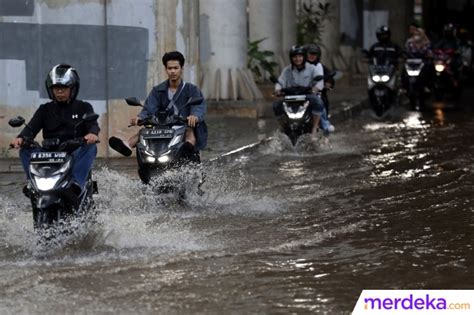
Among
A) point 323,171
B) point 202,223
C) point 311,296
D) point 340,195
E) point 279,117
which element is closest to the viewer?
point 311,296

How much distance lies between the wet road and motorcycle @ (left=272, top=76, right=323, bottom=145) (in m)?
1.08

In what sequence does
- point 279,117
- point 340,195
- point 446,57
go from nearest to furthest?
point 340,195 → point 279,117 → point 446,57

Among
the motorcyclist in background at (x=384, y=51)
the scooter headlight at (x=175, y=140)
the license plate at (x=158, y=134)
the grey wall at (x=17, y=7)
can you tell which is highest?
the grey wall at (x=17, y=7)

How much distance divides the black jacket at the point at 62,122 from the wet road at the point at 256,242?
79 cm

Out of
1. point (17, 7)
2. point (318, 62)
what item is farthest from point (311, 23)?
point (17, 7)

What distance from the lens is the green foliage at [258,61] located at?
2608 centimetres

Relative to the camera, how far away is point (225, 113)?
22266 mm

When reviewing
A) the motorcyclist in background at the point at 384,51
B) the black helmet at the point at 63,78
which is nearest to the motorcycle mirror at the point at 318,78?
the motorcyclist in background at the point at 384,51

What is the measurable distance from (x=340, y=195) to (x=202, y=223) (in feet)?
7.42

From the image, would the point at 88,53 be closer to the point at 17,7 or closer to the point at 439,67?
the point at 17,7

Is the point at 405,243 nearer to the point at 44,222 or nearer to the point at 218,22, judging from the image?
the point at 44,222

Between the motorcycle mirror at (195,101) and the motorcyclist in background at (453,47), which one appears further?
the motorcyclist in background at (453,47)

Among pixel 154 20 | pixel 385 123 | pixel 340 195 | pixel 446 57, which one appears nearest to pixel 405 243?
pixel 340 195

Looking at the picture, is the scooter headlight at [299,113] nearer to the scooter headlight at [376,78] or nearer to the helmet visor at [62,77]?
the scooter headlight at [376,78]
